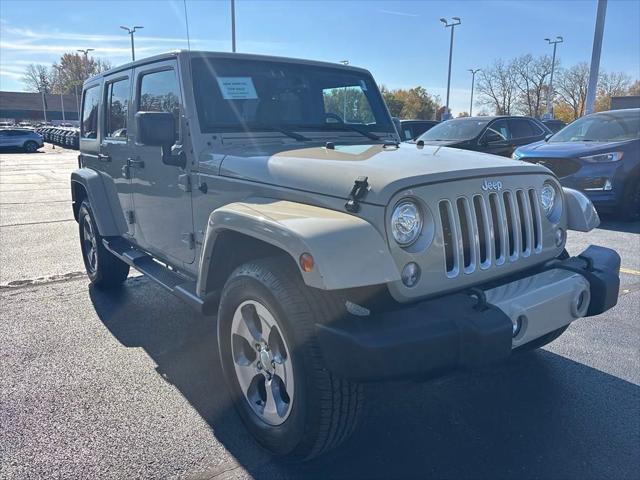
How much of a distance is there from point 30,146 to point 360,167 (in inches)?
1405

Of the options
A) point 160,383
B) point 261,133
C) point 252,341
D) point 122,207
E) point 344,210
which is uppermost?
point 261,133

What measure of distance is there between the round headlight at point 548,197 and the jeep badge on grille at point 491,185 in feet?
1.55

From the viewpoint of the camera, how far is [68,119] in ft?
280

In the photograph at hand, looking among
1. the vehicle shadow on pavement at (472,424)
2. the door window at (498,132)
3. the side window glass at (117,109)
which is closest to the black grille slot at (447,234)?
the vehicle shadow on pavement at (472,424)

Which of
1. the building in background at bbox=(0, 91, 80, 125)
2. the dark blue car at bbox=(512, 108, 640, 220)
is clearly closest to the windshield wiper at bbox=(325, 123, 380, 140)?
the dark blue car at bbox=(512, 108, 640, 220)

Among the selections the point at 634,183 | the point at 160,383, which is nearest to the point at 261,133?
the point at 160,383

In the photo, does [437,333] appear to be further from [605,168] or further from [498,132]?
[498,132]

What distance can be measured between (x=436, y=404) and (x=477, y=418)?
256mm

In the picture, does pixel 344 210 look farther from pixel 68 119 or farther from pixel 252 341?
pixel 68 119

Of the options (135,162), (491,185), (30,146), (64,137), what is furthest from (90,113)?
(64,137)

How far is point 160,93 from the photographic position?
3.85 m

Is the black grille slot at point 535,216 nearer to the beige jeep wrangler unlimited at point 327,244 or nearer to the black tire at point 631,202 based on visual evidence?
the beige jeep wrangler unlimited at point 327,244

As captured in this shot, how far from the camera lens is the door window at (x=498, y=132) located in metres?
11.5

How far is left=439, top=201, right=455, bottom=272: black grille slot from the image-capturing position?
2.50 m
